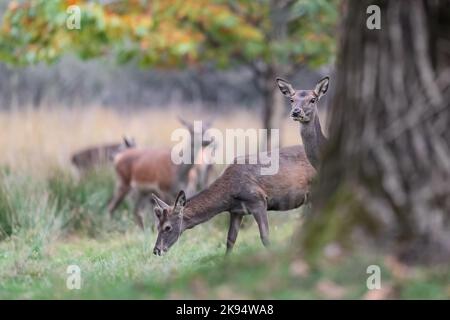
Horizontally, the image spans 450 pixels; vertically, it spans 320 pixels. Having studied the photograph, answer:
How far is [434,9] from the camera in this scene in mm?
7039

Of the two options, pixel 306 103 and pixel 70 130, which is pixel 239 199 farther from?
pixel 70 130

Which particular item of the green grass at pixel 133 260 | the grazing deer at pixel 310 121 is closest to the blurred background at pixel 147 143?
the green grass at pixel 133 260

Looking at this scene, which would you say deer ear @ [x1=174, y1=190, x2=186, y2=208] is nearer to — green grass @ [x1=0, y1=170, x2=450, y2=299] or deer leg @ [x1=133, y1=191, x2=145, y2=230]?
green grass @ [x1=0, y1=170, x2=450, y2=299]

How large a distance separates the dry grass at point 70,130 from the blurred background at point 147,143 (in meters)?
0.05

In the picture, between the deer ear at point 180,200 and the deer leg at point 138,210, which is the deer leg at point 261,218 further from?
the deer leg at point 138,210

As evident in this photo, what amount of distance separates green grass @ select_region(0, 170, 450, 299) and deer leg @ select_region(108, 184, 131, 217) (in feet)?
0.42

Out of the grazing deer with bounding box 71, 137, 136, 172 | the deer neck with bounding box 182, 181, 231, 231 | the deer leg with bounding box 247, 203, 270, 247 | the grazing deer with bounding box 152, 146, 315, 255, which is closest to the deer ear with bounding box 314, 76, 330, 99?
the grazing deer with bounding box 152, 146, 315, 255

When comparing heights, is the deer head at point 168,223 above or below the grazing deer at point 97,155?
below

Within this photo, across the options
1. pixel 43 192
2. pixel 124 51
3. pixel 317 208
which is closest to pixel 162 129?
pixel 124 51

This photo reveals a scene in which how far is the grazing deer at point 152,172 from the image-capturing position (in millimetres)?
15898

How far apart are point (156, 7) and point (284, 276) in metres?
11.5

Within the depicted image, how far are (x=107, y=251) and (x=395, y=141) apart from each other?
5149 mm

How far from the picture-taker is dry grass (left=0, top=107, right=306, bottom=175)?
660 inches
